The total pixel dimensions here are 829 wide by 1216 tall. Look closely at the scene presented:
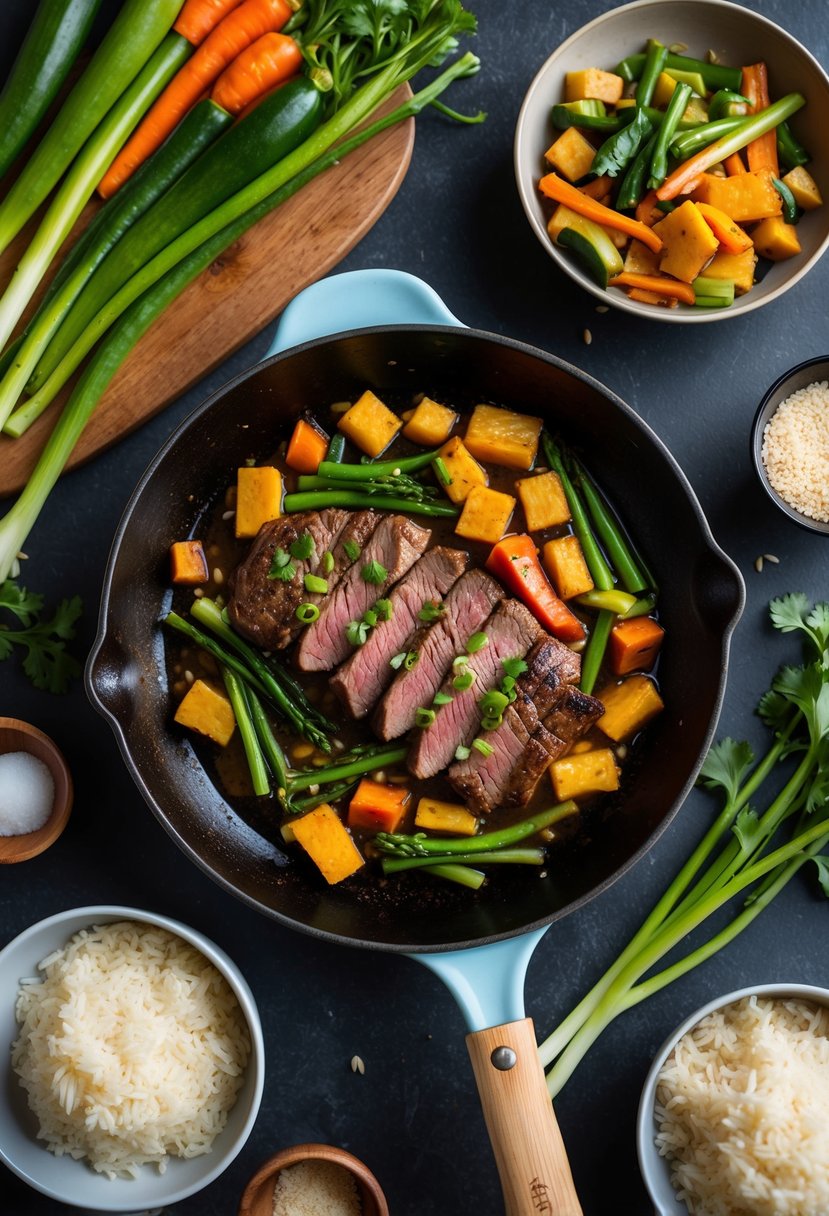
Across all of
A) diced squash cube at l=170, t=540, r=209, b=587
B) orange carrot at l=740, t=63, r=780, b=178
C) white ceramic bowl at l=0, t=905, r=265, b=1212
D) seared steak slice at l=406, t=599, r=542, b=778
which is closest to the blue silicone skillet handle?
diced squash cube at l=170, t=540, r=209, b=587

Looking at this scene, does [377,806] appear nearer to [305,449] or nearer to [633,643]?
[633,643]

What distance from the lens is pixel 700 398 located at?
11.8ft

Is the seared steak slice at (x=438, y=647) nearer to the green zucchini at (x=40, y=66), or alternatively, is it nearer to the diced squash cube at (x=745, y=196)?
the diced squash cube at (x=745, y=196)

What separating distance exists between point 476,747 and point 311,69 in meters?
2.16

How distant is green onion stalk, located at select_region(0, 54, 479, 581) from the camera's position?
129 inches

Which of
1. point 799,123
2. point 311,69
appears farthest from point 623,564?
point 311,69

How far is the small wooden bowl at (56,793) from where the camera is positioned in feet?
10.7

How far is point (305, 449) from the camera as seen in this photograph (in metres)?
3.42

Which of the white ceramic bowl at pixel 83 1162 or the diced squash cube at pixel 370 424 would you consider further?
the diced squash cube at pixel 370 424

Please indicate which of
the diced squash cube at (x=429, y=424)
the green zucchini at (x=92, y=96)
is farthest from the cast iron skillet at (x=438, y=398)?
the green zucchini at (x=92, y=96)

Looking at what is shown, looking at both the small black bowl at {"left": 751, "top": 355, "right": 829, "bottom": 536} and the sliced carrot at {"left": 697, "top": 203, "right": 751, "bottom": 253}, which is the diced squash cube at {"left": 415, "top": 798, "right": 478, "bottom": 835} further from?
the sliced carrot at {"left": 697, "top": 203, "right": 751, "bottom": 253}

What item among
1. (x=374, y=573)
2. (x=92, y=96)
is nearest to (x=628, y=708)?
(x=374, y=573)

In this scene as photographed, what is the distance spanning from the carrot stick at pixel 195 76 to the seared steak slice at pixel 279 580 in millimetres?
1271

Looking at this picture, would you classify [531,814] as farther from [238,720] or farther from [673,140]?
[673,140]
